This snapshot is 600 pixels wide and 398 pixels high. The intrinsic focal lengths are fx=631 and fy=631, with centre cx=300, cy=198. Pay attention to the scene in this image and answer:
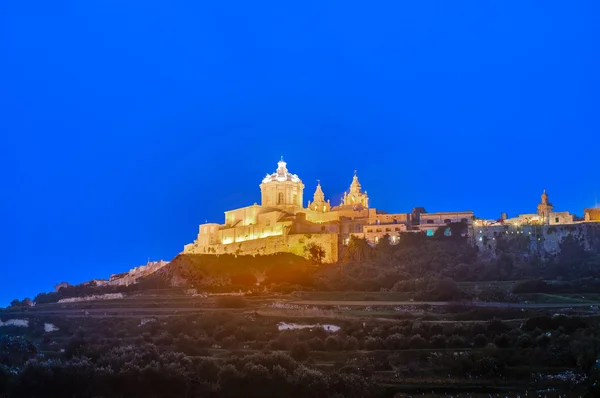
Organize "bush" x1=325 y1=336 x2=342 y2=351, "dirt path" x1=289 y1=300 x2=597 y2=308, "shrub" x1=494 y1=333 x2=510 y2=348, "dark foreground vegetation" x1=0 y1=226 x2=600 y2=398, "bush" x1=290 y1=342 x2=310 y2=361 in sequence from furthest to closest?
"dirt path" x1=289 y1=300 x2=597 y2=308, "bush" x1=325 y1=336 x2=342 y2=351, "shrub" x1=494 y1=333 x2=510 y2=348, "bush" x1=290 y1=342 x2=310 y2=361, "dark foreground vegetation" x1=0 y1=226 x2=600 y2=398

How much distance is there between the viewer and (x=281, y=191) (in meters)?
80.1

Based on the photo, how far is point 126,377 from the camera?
23297 mm

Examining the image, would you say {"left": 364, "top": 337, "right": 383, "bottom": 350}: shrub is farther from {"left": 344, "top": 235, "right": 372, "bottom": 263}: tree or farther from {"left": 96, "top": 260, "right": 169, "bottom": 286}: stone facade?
{"left": 96, "top": 260, "right": 169, "bottom": 286}: stone facade

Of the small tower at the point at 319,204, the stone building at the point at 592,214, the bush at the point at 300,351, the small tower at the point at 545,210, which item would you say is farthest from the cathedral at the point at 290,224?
the bush at the point at 300,351

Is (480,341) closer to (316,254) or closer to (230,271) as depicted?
(316,254)

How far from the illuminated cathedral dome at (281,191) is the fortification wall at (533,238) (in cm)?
2738

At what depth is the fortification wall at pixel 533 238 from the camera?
56.7 meters

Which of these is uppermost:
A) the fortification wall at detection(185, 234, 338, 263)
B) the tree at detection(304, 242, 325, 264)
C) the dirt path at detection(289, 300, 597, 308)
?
the fortification wall at detection(185, 234, 338, 263)

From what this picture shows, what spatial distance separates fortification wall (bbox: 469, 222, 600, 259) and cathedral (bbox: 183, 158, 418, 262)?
8367 millimetres

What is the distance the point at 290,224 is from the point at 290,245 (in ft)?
9.29

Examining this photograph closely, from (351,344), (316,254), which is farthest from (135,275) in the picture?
(351,344)

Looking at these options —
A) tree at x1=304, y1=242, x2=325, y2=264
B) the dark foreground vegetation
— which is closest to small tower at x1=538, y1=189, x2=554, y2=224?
the dark foreground vegetation

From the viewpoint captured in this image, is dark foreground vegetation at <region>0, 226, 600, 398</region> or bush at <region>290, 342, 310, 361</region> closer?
dark foreground vegetation at <region>0, 226, 600, 398</region>

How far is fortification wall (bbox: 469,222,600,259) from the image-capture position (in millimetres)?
56656
